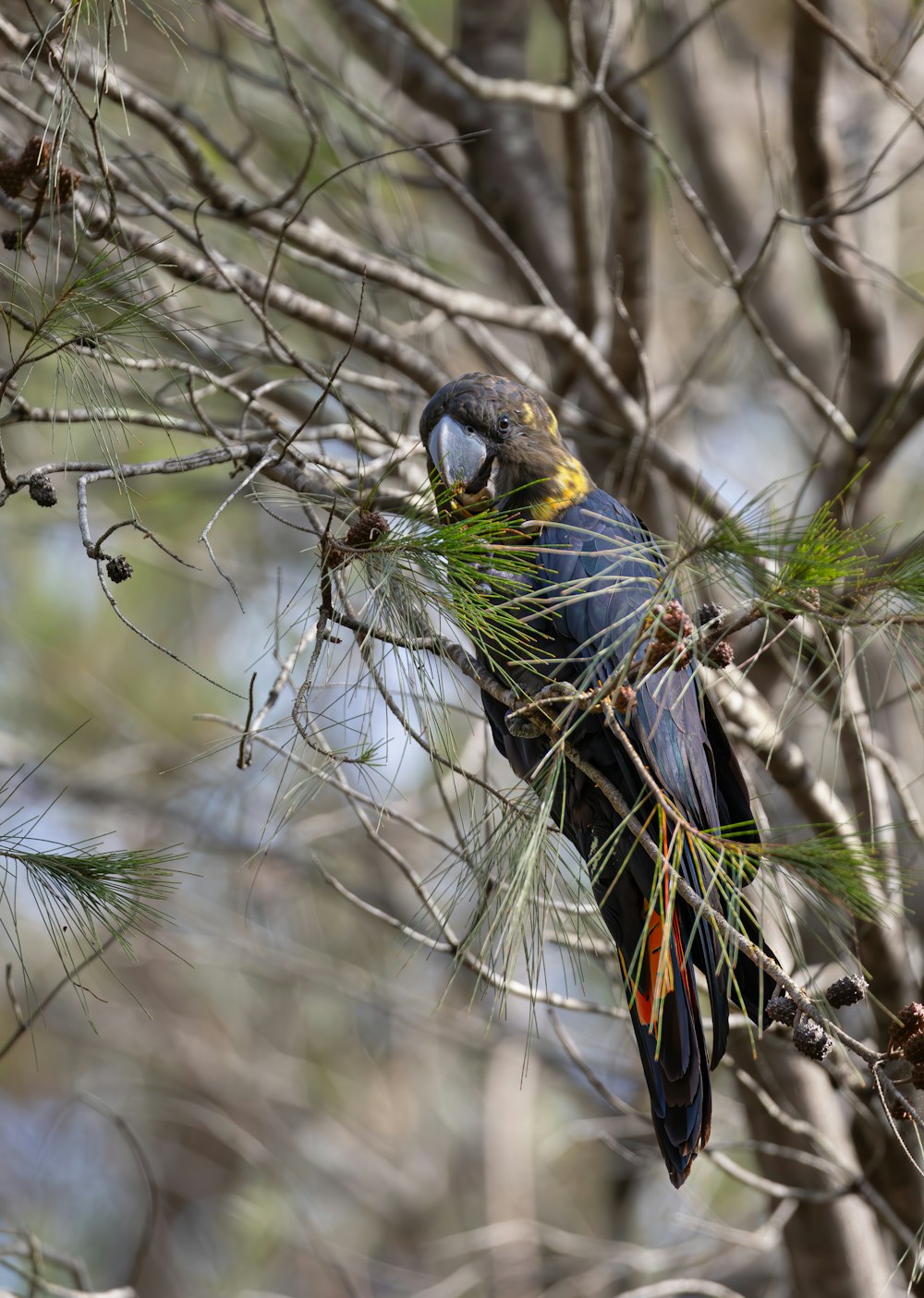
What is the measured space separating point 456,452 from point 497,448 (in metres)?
0.11

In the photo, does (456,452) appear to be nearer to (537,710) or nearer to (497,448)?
(497,448)

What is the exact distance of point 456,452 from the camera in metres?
2.34

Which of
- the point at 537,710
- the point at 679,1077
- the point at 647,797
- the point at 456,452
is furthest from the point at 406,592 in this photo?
the point at 679,1077

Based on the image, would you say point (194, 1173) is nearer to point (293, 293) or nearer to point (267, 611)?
point (267, 611)

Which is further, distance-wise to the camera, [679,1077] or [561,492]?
[561,492]

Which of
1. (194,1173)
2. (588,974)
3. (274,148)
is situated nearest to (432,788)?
(588,974)

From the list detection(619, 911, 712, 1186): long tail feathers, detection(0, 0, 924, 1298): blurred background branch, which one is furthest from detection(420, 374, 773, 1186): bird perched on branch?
detection(0, 0, 924, 1298): blurred background branch

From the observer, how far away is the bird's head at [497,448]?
234 centimetres

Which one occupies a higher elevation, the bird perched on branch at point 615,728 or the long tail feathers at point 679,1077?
the bird perched on branch at point 615,728

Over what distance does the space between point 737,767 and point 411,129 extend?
3501 mm

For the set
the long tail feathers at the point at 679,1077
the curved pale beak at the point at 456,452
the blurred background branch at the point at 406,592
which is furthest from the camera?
the curved pale beak at the point at 456,452

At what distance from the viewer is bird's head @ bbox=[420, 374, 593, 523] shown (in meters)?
2.34

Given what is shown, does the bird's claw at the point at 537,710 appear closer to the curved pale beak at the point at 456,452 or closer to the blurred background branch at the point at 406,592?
the blurred background branch at the point at 406,592

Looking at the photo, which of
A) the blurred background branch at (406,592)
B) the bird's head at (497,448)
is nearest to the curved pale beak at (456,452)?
the bird's head at (497,448)
